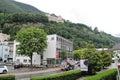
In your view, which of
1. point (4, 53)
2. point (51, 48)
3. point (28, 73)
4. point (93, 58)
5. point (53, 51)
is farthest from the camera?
point (4, 53)

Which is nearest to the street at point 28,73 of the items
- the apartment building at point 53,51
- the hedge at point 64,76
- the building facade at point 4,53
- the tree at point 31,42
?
the hedge at point 64,76

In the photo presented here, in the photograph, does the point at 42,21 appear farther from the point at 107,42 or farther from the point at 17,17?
the point at 107,42

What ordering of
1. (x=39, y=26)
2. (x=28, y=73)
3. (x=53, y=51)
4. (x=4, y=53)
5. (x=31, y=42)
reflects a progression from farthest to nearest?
(x=39, y=26) < (x=4, y=53) < (x=53, y=51) < (x=31, y=42) < (x=28, y=73)

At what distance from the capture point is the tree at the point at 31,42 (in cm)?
6900

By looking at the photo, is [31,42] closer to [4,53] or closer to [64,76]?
[64,76]

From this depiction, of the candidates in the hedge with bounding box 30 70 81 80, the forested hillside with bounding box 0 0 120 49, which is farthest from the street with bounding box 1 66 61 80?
the forested hillside with bounding box 0 0 120 49

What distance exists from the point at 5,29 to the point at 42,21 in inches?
1469

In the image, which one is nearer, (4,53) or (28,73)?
(28,73)

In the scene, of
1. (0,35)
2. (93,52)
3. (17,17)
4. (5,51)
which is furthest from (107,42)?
(93,52)

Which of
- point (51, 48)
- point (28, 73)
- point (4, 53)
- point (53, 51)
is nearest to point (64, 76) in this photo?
point (28, 73)

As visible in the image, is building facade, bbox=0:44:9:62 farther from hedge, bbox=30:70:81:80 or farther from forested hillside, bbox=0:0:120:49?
hedge, bbox=30:70:81:80

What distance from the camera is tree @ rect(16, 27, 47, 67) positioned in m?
69.0

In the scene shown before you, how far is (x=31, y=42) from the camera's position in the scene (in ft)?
227

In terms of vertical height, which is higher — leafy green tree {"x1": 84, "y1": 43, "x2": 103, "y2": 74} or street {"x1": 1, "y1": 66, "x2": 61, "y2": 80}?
leafy green tree {"x1": 84, "y1": 43, "x2": 103, "y2": 74}
